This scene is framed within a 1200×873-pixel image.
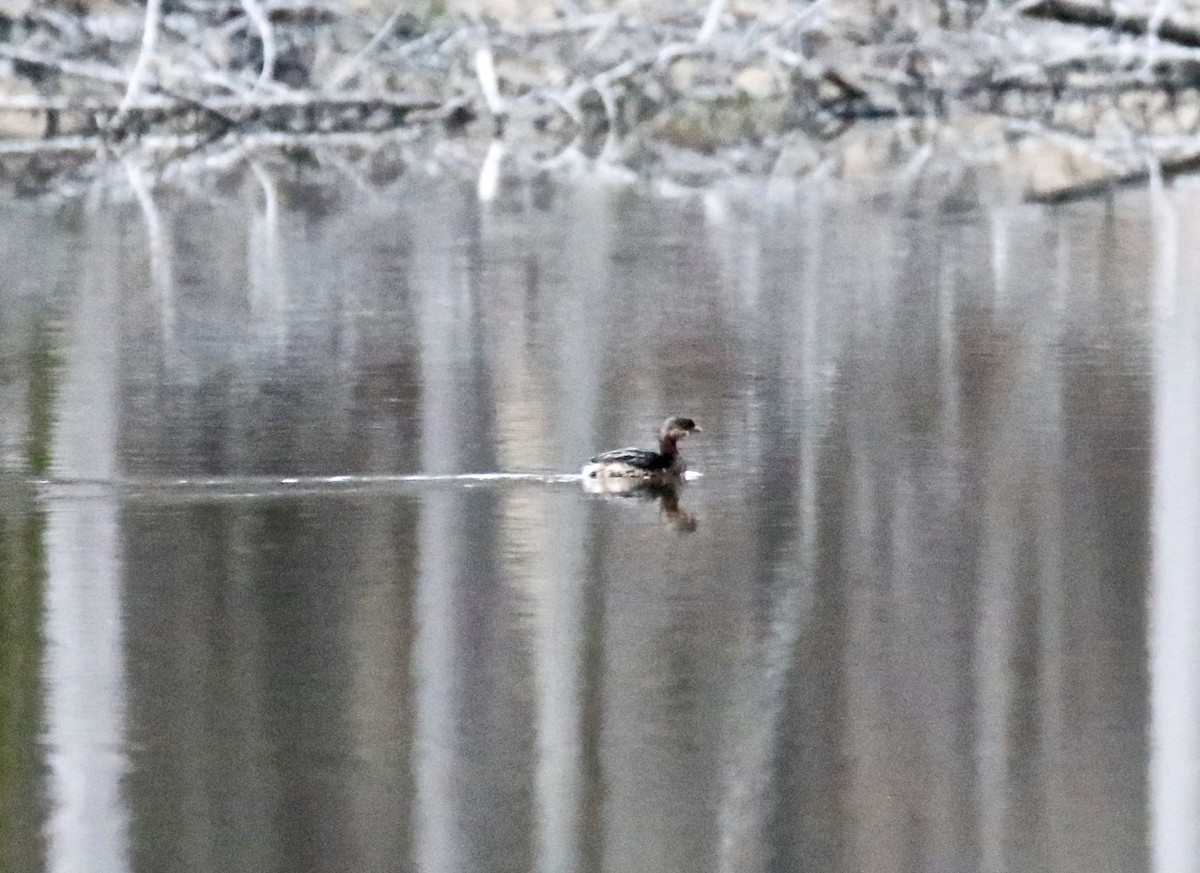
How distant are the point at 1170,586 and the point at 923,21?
22.4 metres

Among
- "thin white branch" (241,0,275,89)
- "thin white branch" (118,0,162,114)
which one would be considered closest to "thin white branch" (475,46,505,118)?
"thin white branch" (241,0,275,89)

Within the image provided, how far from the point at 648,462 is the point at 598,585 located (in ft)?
4.37

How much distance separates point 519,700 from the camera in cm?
586

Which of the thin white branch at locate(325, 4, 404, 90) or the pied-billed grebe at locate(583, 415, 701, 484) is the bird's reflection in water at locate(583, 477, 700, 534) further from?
the thin white branch at locate(325, 4, 404, 90)

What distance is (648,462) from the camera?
8227 millimetres

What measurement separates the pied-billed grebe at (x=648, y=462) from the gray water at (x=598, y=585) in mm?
102

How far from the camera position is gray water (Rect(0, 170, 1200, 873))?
5.11 m

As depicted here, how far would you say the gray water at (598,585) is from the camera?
16.8ft

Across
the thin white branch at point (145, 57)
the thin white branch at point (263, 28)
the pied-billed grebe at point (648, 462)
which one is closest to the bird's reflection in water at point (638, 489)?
the pied-billed grebe at point (648, 462)

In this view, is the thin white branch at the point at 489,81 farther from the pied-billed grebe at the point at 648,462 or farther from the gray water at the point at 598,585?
the pied-billed grebe at the point at 648,462

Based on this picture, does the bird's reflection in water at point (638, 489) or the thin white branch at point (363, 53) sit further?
the thin white branch at point (363, 53)

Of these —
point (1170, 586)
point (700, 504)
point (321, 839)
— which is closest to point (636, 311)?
point (700, 504)

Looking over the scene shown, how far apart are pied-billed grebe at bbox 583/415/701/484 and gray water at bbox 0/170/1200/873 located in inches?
4.0

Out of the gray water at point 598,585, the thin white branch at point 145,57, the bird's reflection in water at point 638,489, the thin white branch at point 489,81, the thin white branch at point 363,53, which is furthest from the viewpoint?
the thin white branch at point 489,81
